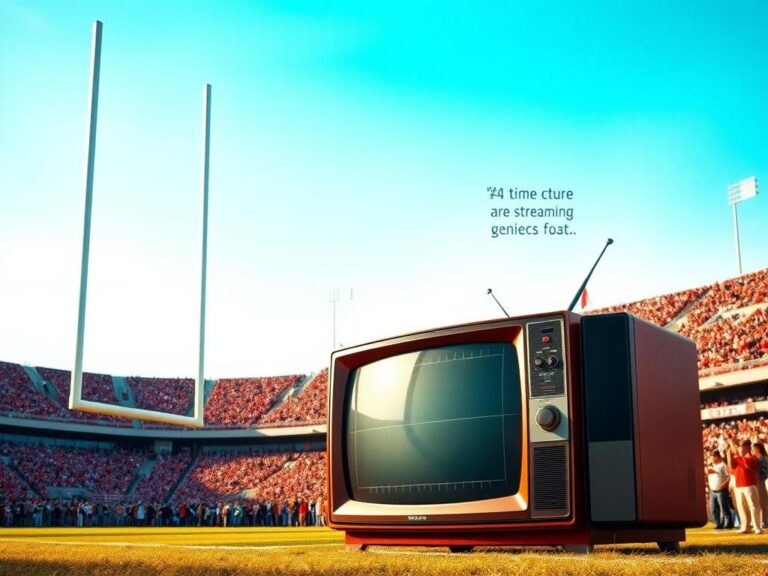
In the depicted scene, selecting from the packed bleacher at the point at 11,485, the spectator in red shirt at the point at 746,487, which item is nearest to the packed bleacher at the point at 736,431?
the spectator in red shirt at the point at 746,487

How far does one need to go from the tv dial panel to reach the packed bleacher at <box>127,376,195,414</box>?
45515 mm

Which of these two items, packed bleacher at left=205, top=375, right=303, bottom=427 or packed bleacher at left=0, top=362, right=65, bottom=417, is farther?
packed bleacher at left=205, top=375, right=303, bottom=427

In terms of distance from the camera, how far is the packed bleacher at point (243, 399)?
48719 mm

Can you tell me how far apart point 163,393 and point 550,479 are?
4879 centimetres

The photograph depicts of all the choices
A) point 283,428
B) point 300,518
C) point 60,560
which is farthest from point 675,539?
point 283,428

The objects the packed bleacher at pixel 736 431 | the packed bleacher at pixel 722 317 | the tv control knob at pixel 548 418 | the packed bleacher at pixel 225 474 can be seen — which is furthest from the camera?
the packed bleacher at pixel 225 474

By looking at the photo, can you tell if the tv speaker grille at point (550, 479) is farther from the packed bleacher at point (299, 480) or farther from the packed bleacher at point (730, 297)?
the packed bleacher at point (299, 480)

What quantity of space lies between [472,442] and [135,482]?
42.9 meters

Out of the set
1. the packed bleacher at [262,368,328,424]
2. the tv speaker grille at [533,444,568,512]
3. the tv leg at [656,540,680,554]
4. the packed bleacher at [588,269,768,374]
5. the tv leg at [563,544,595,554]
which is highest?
the packed bleacher at [588,269,768,374]

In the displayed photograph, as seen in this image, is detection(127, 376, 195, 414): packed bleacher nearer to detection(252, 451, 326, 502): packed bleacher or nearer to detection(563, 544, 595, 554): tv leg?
detection(252, 451, 326, 502): packed bleacher

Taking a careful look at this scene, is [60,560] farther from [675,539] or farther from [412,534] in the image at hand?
[675,539]

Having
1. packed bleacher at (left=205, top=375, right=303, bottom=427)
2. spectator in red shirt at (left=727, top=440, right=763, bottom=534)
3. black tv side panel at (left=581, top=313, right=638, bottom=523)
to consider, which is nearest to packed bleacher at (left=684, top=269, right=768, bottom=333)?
spectator in red shirt at (left=727, top=440, right=763, bottom=534)

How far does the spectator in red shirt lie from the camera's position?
32.1 feet

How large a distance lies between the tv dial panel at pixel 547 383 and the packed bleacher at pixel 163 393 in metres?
45.5
